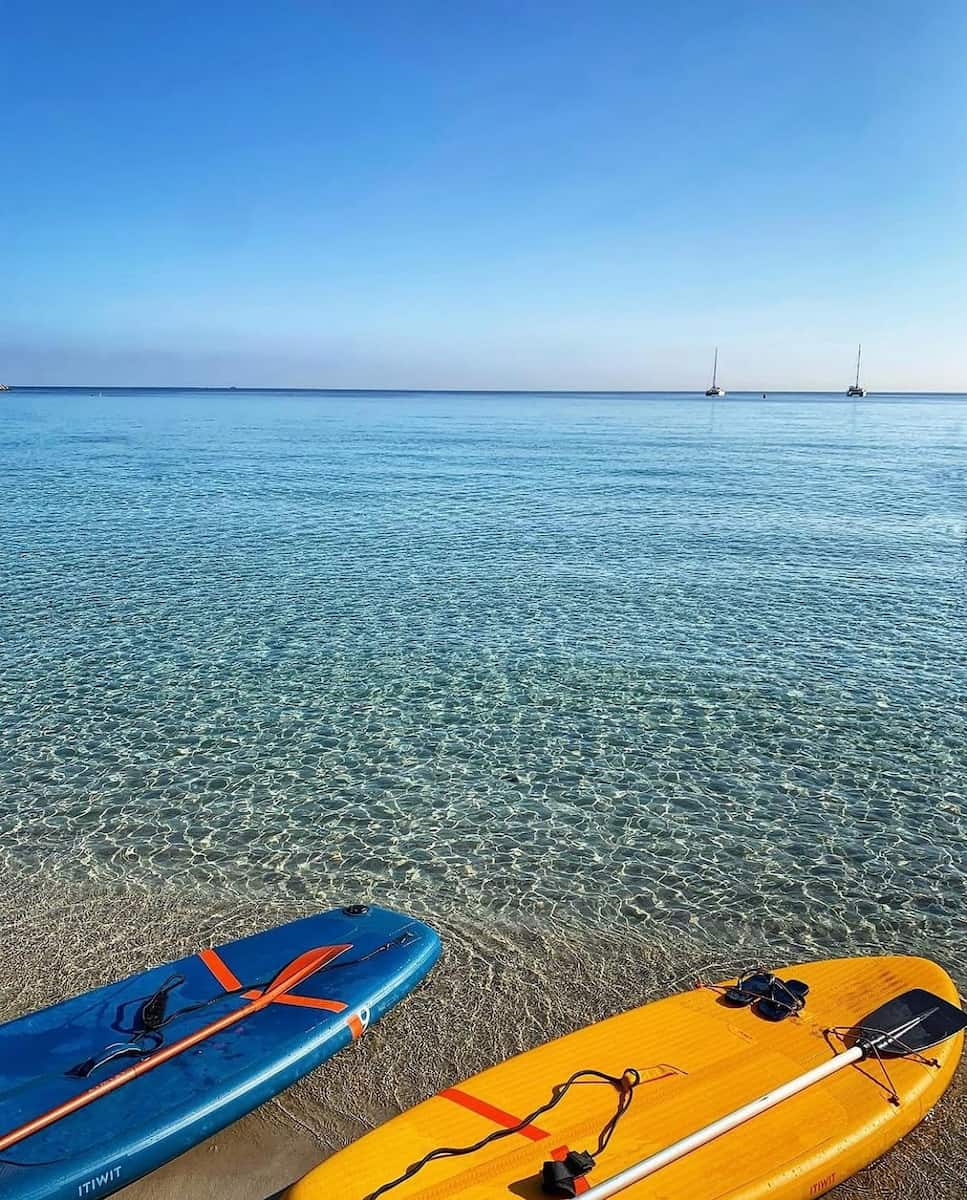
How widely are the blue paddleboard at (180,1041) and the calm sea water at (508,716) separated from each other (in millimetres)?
2053

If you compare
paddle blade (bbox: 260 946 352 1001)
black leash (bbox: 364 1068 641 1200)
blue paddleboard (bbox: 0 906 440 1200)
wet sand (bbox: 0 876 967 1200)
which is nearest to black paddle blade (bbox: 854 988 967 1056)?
wet sand (bbox: 0 876 967 1200)

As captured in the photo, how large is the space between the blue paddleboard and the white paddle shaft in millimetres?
2476

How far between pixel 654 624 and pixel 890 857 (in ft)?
30.1

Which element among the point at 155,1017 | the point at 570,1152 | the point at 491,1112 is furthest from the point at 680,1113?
the point at 155,1017

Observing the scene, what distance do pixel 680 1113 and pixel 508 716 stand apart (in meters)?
8.80

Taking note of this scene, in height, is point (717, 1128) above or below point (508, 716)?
above

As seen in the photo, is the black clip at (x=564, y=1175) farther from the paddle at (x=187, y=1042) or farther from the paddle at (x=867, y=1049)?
the paddle at (x=187, y=1042)

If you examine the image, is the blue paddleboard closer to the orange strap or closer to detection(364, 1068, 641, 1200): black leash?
the orange strap

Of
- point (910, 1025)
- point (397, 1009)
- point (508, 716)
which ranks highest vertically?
point (910, 1025)

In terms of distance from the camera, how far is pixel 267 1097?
627 centimetres

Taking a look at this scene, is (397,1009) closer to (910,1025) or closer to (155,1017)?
(155,1017)

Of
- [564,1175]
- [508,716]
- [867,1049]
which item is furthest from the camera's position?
[508,716]

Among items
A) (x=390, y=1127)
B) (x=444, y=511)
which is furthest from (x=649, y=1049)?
(x=444, y=511)

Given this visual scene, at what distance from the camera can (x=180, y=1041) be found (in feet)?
21.0
